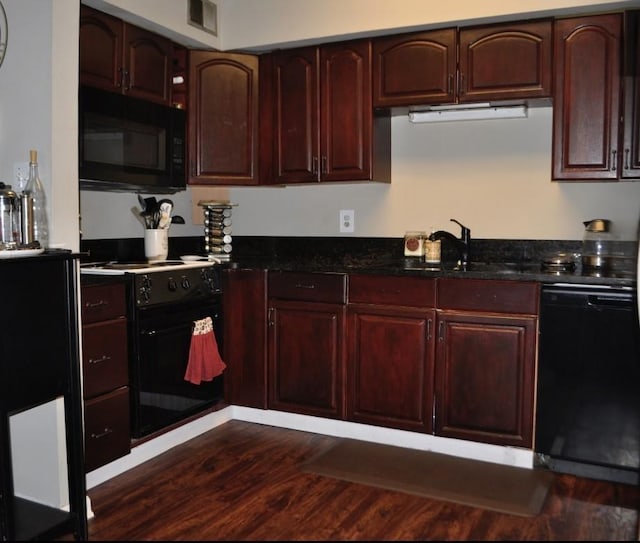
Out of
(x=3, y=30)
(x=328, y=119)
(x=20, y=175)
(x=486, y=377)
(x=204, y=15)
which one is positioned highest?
(x=204, y=15)

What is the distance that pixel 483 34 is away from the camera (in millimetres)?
3139

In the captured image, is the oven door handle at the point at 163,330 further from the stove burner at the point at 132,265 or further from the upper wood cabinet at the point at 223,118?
the upper wood cabinet at the point at 223,118

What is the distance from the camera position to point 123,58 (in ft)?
10.2

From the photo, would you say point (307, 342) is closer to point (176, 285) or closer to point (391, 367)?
point (391, 367)

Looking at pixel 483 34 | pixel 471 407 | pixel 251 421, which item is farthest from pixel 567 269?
pixel 251 421

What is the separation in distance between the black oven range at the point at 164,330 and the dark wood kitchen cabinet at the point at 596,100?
5.82ft

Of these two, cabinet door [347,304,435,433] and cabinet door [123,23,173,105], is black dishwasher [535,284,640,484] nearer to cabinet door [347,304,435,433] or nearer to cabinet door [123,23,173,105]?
cabinet door [347,304,435,433]

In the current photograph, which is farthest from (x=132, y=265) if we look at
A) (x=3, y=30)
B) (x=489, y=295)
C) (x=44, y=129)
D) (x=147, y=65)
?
(x=489, y=295)

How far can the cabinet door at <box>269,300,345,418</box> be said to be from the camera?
3254 millimetres

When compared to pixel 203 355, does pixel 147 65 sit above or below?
above

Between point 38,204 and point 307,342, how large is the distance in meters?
1.44

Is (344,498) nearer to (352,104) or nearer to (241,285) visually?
(241,285)

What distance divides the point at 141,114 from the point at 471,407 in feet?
6.61

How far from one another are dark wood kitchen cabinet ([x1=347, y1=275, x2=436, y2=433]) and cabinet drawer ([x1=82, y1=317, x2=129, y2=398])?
104 centimetres
